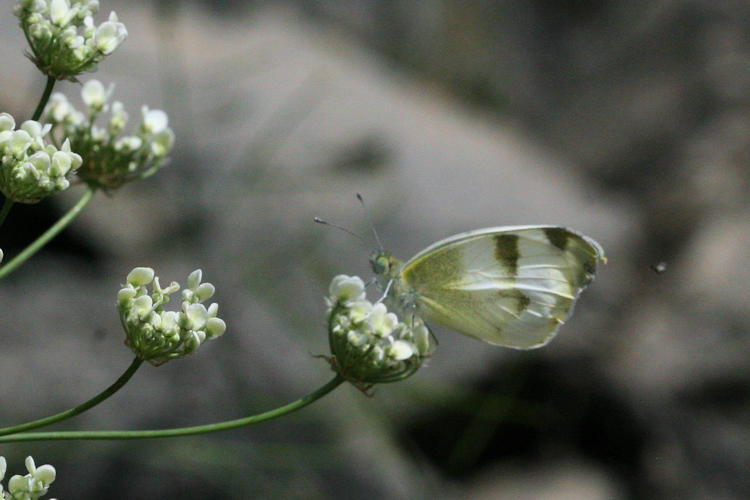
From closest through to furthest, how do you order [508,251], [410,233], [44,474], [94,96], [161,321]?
[44,474] → [161,321] → [94,96] → [508,251] → [410,233]

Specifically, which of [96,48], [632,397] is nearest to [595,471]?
[632,397]

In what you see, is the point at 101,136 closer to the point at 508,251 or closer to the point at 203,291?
the point at 203,291

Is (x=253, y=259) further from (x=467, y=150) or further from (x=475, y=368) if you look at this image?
(x=467, y=150)

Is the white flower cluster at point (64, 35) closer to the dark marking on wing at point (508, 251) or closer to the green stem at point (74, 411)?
the green stem at point (74, 411)

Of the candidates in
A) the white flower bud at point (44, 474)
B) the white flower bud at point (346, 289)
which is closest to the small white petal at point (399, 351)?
the white flower bud at point (346, 289)

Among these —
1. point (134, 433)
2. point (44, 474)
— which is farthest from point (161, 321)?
point (44, 474)

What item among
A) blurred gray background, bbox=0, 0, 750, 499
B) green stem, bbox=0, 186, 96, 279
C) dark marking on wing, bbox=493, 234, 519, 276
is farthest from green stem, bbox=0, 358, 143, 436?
blurred gray background, bbox=0, 0, 750, 499

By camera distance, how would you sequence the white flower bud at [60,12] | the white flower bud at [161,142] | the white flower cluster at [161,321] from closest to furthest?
1. the white flower cluster at [161,321]
2. the white flower bud at [60,12]
3. the white flower bud at [161,142]
